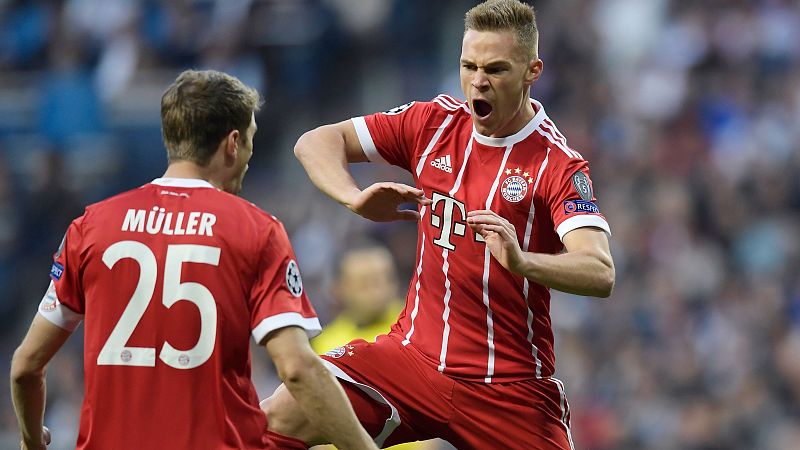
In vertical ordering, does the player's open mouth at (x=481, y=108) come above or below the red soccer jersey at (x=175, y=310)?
above

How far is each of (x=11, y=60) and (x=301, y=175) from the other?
3.26 meters

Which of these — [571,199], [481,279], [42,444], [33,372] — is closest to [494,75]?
[571,199]

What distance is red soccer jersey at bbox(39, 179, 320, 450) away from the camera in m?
4.42

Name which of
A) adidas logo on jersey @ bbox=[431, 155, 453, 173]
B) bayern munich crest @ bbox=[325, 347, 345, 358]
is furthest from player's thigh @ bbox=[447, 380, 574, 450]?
adidas logo on jersey @ bbox=[431, 155, 453, 173]

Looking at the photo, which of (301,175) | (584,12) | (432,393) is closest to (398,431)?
(432,393)

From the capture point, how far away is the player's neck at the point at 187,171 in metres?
4.59

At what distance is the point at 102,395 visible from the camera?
4492 millimetres

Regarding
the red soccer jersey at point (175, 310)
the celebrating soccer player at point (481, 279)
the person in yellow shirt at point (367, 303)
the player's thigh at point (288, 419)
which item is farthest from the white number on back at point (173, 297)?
the person in yellow shirt at point (367, 303)

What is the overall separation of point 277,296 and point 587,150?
8813 mm

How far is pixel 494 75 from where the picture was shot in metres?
5.47

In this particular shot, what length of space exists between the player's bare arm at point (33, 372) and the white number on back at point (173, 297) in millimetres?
312

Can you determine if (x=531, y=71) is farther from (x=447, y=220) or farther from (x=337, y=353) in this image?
(x=337, y=353)

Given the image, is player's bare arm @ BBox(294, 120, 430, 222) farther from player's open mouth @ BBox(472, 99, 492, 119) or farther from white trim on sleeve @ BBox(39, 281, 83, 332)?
white trim on sleeve @ BBox(39, 281, 83, 332)

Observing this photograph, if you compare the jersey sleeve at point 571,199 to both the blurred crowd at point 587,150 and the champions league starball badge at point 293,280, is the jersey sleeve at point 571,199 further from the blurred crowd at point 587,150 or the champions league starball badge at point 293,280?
the blurred crowd at point 587,150
